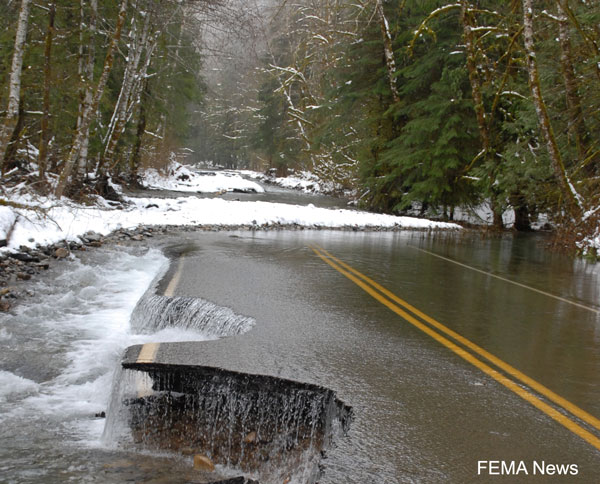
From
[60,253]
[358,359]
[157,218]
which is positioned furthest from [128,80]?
[358,359]

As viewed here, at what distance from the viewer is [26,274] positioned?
9.35m

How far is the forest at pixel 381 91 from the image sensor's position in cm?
1706

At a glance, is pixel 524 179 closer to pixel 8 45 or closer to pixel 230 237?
pixel 230 237

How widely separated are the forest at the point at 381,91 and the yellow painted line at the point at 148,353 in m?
9.10

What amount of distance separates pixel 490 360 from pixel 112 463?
3.48m

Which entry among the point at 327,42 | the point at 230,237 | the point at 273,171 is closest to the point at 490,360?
the point at 230,237

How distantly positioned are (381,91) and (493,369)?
27.4 metres

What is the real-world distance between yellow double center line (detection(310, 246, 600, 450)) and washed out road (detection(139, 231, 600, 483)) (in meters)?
0.02

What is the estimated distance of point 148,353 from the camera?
5.24 m

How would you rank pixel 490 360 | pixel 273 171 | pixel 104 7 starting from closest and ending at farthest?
pixel 490 360
pixel 104 7
pixel 273 171

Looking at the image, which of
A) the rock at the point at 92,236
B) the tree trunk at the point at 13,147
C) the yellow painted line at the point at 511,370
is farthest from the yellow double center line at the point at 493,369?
the tree trunk at the point at 13,147

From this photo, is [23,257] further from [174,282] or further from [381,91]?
[381,91]

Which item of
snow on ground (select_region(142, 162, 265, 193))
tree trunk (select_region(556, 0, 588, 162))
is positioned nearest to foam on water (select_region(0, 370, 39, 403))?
tree trunk (select_region(556, 0, 588, 162))

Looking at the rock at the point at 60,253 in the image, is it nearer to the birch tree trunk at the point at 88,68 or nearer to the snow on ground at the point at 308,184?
the birch tree trunk at the point at 88,68
